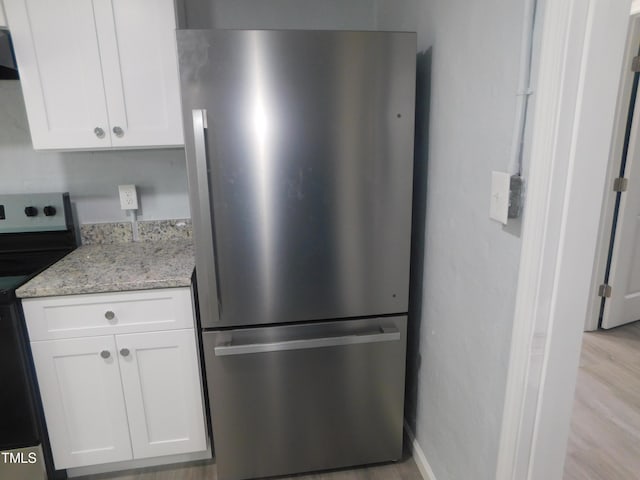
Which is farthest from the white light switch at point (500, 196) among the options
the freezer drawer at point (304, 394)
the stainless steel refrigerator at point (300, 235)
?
the freezer drawer at point (304, 394)

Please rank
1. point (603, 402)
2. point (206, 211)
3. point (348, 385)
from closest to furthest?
point (206, 211)
point (348, 385)
point (603, 402)

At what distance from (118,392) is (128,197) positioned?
87cm

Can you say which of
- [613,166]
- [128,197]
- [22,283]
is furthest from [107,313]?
[613,166]

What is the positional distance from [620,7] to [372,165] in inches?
29.4

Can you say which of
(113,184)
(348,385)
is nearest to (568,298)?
(348,385)

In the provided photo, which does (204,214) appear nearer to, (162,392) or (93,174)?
(162,392)

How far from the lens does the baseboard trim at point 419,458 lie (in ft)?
5.42

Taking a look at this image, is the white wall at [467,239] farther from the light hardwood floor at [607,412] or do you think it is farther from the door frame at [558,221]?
the light hardwood floor at [607,412]

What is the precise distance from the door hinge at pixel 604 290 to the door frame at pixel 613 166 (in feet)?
0.07

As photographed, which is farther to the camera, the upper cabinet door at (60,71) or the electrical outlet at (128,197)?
the electrical outlet at (128,197)

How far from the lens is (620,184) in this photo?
102 inches

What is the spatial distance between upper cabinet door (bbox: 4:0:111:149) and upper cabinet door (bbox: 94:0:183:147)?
4cm

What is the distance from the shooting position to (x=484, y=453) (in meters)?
1.22

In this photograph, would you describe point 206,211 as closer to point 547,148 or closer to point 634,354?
point 547,148
